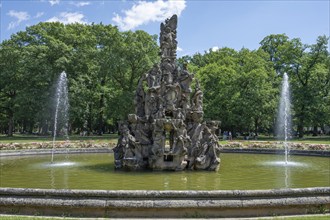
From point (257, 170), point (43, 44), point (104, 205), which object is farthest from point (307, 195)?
point (43, 44)

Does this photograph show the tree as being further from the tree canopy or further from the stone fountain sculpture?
the stone fountain sculpture

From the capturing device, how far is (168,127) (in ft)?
63.1

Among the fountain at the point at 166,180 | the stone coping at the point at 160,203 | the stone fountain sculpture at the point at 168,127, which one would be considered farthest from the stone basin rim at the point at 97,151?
the stone coping at the point at 160,203

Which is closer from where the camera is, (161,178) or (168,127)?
(161,178)

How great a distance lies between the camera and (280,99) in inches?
2245

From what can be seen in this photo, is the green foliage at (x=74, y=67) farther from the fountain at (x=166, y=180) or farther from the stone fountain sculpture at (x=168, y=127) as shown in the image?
the stone fountain sculpture at (x=168, y=127)

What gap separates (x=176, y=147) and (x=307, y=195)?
30.5 feet

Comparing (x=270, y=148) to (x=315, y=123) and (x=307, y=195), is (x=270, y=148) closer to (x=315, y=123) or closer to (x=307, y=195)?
(x=307, y=195)

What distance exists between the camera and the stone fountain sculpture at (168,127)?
19.1m

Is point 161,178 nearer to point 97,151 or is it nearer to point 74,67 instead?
point 97,151

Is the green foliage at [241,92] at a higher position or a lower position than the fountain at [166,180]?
higher

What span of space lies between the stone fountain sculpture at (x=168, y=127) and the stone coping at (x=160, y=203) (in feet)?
29.0

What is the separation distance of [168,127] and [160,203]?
9.50 metres

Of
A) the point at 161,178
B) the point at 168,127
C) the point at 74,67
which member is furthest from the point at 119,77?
the point at 161,178
